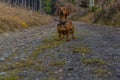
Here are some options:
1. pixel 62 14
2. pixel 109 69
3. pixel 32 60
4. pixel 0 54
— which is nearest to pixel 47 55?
pixel 32 60

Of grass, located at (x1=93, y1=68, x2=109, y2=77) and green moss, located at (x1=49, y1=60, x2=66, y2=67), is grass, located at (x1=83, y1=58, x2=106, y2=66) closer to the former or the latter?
green moss, located at (x1=49, y1=60, x2=66, y2=67)

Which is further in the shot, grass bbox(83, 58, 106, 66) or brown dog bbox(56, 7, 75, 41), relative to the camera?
brown dog bbox(56, 7, 75, 41)

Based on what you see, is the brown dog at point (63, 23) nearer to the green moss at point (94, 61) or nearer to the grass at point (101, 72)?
the green moss at point (94, 61)

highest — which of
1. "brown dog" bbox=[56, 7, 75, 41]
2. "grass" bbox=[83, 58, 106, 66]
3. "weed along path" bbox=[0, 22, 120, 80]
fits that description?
"brown dog" bbox=[56, 7, 75, 41]

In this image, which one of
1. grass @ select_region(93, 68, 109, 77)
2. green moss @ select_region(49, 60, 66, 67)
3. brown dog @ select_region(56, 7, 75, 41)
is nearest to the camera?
grass @ select_region(93, 68, 109, 77)

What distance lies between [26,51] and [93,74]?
299 cm

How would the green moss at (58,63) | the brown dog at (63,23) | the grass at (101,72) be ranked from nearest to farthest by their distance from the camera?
1. the grass at (101,72)
2. the green moss at (58,63)
3. the brown dog at (63,23)

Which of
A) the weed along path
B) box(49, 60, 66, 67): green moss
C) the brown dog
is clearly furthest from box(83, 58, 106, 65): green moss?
→ the brown dog

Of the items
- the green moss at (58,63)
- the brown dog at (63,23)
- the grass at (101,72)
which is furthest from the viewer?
the brown dog at (63,23)

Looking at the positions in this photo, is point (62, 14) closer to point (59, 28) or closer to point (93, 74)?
point (59, 28)

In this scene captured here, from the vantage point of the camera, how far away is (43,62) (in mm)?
6676

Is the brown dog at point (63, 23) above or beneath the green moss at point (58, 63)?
above

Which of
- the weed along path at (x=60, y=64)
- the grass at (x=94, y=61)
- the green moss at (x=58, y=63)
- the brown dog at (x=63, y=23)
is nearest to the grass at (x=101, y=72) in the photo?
the weed along path at (x=60, y=64)

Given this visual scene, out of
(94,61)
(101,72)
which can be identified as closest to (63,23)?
(94,61)
